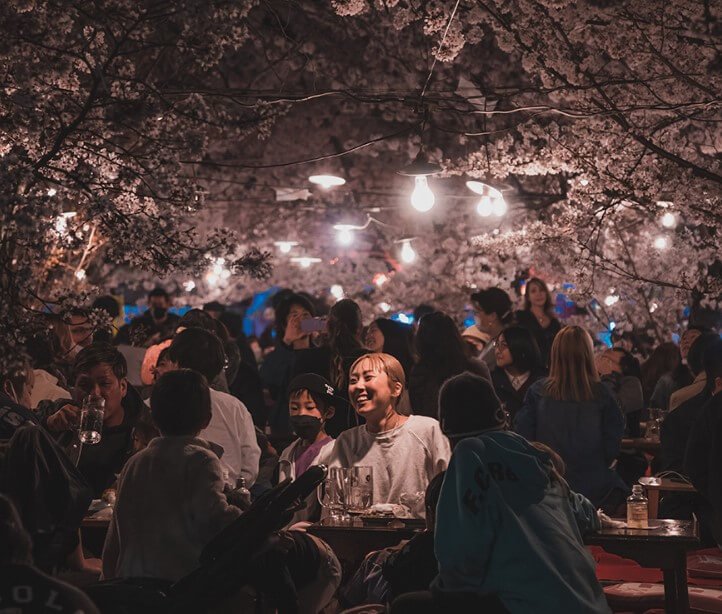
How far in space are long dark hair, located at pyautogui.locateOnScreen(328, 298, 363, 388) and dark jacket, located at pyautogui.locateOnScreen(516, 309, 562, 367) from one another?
2449mm

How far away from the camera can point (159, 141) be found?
7645mm

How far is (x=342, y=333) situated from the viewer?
897cm

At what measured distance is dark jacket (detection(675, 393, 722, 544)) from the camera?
7.01 metres

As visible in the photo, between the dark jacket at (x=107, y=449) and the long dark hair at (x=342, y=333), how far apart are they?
92.0 inches

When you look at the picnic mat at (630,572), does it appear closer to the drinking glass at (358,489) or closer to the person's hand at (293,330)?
the drinking glass at (358,489)

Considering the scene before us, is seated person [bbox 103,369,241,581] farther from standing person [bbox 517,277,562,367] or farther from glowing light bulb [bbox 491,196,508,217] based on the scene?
glowing light bulb [bbox 491,196,508,217]

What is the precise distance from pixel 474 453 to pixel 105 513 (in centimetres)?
310

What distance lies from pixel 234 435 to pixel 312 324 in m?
3.20

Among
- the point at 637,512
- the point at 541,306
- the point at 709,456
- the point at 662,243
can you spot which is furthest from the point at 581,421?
the point at 662,243

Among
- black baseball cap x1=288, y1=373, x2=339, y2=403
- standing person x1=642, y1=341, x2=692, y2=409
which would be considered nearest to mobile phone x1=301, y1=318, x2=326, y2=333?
black baseball cap x1=288, y1=373, x2=339, y2=403

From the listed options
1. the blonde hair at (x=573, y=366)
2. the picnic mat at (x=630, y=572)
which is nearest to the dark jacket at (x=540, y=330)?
the picnic mat at (x=630, y=572)

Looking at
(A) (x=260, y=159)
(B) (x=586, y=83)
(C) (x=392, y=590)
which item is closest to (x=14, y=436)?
(C) (x=392, y=590)

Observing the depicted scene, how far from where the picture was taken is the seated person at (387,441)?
668 centimetres

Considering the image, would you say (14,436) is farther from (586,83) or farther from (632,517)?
(586,83)
